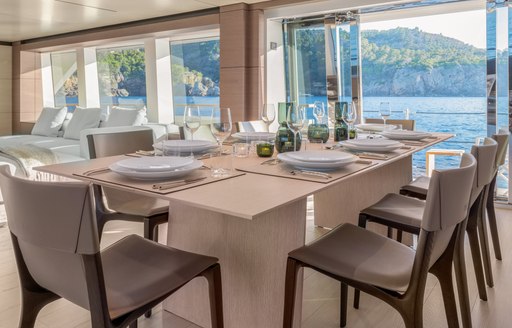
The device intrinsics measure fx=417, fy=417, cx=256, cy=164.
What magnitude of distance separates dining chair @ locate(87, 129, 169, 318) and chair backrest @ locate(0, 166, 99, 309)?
0.77 m

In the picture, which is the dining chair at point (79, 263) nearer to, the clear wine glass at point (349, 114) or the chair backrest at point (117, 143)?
the chair backrest at point (117, 143)

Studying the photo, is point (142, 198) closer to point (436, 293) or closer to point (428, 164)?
point (436, 293)

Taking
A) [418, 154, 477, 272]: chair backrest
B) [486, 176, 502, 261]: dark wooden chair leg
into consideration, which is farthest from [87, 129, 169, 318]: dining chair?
[486, 176, 502, 261]: dark wooden chair leg

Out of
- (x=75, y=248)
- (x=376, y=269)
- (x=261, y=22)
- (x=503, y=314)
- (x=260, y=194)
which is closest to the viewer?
(x=75, y=248)

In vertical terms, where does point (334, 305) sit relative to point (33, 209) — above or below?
below

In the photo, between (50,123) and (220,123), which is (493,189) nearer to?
(220,123)

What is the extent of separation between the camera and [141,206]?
6.68 ft

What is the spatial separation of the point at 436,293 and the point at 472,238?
361 millimetres

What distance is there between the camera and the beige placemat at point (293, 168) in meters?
1.35

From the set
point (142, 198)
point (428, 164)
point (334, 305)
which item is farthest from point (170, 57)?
point (334, 305)

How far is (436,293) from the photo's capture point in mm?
2109

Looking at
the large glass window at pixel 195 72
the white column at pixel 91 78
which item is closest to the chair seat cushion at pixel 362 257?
the large glass window at pixel 195 72

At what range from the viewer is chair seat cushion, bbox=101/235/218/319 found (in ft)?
3.69

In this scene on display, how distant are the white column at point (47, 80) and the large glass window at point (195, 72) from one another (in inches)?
133
